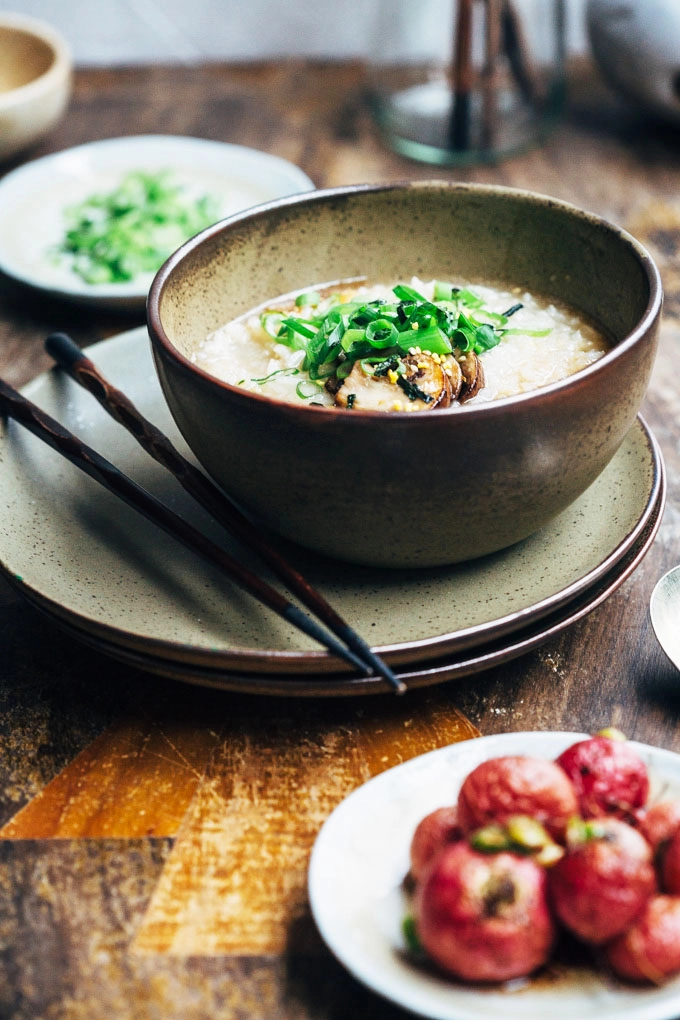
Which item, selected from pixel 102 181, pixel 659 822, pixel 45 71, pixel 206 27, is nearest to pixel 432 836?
pixel 659 822

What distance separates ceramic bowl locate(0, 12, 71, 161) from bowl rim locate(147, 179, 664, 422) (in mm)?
1156

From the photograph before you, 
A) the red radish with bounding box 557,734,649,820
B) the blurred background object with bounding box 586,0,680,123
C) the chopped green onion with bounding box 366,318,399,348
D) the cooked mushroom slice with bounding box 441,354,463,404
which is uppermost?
the chopped green onion with bounding box 366,318,399,348

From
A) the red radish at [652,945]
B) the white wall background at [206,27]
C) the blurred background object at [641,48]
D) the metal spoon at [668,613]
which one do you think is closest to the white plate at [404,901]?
the red radish at [652,945]

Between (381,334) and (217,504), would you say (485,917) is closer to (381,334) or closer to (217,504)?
(217,504)

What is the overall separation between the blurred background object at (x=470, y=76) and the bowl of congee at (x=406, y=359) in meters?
1.21

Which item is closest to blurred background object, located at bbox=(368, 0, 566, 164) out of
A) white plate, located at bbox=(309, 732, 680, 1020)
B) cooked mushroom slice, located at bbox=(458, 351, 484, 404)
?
cooked mushroom slice, located at bbox=(458, 351, 484, 404)

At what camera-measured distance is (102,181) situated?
2379 mm

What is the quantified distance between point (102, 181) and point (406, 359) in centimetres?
150

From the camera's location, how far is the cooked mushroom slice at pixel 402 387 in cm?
111

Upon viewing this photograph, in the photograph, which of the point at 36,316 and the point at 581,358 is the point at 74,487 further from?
the point at 36,316

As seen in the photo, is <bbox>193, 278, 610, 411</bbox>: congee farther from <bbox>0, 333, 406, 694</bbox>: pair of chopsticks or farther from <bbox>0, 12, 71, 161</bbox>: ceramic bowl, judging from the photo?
<bbox>0, 12, 71, 161</bbox>: ceramic bowl

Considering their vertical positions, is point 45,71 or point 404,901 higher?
point 45,71

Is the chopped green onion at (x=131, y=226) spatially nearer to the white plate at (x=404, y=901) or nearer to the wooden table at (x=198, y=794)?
the wooden table at (x=198, y=794)

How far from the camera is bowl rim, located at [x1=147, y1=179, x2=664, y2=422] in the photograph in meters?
0.94
